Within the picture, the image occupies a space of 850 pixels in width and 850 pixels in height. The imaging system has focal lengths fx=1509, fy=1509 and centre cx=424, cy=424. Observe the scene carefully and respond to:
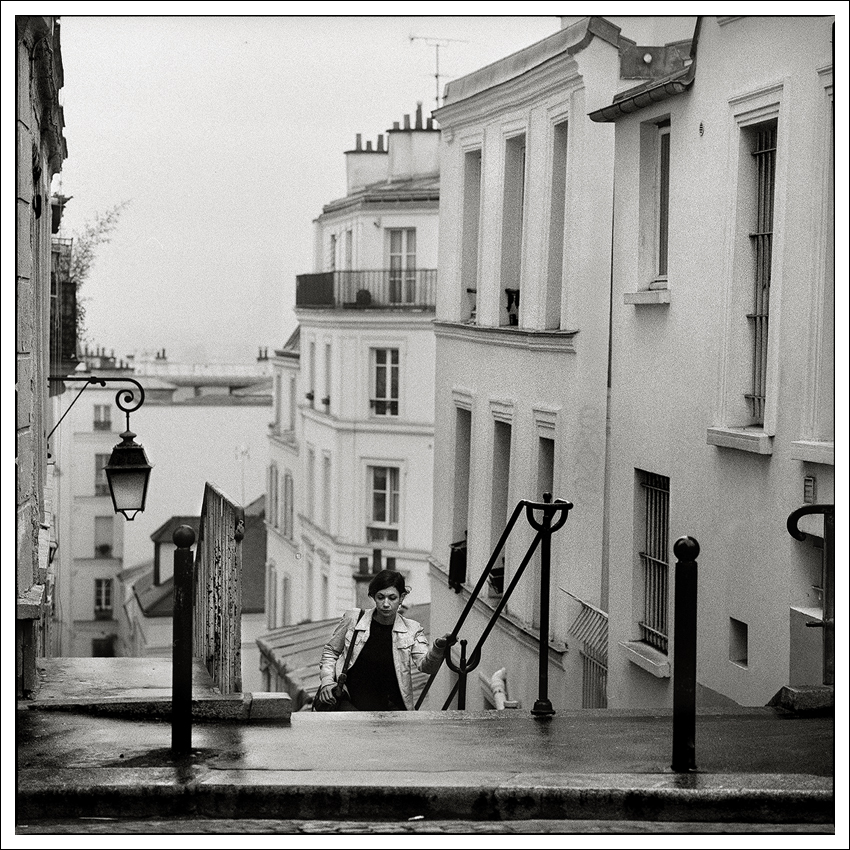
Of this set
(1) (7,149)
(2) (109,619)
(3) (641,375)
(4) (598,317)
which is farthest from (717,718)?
(2) (109,619)

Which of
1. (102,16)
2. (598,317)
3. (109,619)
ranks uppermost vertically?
(102,16)

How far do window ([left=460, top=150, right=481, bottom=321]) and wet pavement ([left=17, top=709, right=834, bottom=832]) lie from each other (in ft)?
19.1

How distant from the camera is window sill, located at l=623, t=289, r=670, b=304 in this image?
8.31 m

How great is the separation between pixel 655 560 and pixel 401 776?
4061 millimetres

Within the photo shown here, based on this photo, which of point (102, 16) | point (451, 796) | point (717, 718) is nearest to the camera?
point (451, 796)

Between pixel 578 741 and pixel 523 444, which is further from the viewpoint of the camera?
pixel 523 444

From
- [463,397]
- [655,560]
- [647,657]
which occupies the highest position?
[463,397]

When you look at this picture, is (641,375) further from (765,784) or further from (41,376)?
(765,784)

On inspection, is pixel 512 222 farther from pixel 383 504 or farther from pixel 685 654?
pixel 383 504

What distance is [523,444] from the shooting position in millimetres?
10289

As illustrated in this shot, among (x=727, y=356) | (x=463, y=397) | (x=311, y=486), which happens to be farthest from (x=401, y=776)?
(x=311, y=486)

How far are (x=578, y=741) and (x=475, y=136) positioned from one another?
6.13m

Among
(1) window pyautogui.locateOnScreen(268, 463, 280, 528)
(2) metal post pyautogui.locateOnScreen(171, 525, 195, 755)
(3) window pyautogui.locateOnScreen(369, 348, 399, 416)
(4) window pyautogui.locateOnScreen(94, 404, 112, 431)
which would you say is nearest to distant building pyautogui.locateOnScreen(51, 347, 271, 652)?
(4) window pyautogui.locateOnScreen(94, 404, 112, 431)

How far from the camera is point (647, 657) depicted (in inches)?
340
